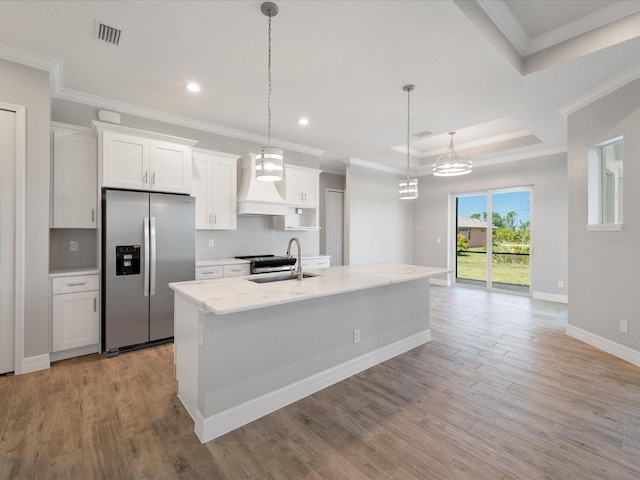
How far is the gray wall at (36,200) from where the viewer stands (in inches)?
111

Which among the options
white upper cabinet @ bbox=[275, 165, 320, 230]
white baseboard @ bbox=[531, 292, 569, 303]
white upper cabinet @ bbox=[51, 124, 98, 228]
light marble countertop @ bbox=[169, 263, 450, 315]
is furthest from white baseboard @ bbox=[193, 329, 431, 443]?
white baseboard @ bbox=[531, 292, 569, 303]

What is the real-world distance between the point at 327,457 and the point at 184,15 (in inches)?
125

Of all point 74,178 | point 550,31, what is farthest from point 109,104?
point 550,31

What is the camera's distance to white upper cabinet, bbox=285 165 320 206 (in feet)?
17.0

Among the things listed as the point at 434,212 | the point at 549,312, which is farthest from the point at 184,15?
the point at 434,212

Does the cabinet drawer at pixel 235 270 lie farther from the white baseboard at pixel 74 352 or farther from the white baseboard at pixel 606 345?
the white baseboard at pixel 606 345

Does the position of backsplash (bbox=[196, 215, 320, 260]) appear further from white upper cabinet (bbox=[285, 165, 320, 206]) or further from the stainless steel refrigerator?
the stainless steel refrigerator

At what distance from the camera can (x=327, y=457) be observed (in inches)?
70.6

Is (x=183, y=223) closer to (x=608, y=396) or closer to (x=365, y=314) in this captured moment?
(x=365, y=314)

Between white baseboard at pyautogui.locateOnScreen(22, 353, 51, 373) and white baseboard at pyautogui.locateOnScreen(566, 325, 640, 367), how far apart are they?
228 inches

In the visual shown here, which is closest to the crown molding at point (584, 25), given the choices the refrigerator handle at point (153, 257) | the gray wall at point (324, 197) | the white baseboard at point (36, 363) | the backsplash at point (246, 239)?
the backsplash at point (246, 239)

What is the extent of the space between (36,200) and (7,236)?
0.39 metres

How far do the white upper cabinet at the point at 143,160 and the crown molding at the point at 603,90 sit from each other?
15.4ft

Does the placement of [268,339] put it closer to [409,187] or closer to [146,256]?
[146,256]
